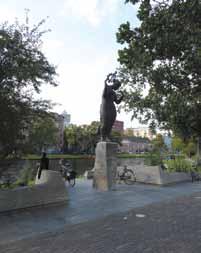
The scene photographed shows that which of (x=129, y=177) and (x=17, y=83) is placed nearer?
(x=17, y=83)

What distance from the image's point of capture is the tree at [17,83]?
685 cm

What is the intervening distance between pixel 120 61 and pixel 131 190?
9256mm

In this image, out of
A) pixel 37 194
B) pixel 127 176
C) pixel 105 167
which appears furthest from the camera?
pixel 127 176

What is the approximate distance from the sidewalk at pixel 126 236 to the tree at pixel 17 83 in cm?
285

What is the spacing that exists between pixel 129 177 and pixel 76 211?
6.29m

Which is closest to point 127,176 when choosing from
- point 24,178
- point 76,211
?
point 24,178

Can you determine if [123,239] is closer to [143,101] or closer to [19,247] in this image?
[19,247]

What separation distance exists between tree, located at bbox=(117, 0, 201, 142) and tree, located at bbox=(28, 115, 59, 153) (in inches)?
296

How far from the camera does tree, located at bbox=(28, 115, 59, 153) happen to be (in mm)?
7433

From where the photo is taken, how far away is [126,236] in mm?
4965

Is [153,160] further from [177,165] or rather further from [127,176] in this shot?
[127,176]

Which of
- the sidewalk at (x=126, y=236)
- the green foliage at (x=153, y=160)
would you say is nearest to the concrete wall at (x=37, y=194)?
the sidewalk at (x=126, y=236)

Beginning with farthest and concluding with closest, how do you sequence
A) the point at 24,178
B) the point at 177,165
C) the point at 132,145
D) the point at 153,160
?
the point at 132,145 < the point at 177,165 < the point at 153,160 < the point at 24,178

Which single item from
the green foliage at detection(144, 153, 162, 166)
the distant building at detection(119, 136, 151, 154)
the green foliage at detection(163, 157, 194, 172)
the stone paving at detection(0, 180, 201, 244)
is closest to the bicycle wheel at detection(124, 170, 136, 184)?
the green foliage at detection(144, 153, 162, 166)
